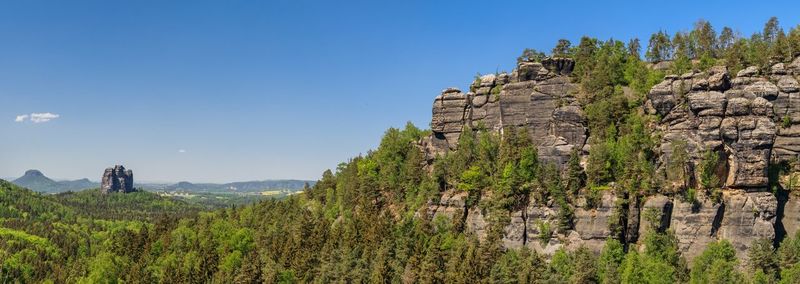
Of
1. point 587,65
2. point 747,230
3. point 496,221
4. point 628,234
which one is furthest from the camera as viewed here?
point 587,65

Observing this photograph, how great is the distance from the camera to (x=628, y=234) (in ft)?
244

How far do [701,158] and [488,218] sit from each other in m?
31.1

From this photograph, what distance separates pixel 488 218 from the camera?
8481 centimetres

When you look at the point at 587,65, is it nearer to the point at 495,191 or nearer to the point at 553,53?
the point at 553,53

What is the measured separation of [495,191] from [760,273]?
36.4m

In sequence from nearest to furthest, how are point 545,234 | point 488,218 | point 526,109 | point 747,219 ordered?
point 747,219, point 545,234, point 488,218, point 526,109

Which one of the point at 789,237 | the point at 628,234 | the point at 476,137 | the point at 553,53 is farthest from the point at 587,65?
the point at 789,237

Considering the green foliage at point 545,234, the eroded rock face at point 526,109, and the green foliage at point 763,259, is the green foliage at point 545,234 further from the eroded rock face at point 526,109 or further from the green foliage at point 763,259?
the green foliage at point 763,259

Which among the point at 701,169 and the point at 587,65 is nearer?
the point at 701,169

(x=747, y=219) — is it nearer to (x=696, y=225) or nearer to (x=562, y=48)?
(x=696, y=225)

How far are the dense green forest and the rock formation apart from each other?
167 centimetres

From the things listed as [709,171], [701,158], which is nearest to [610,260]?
[709,171]

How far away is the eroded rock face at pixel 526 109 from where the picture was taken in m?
84.4

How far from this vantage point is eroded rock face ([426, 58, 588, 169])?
84.4 meters
